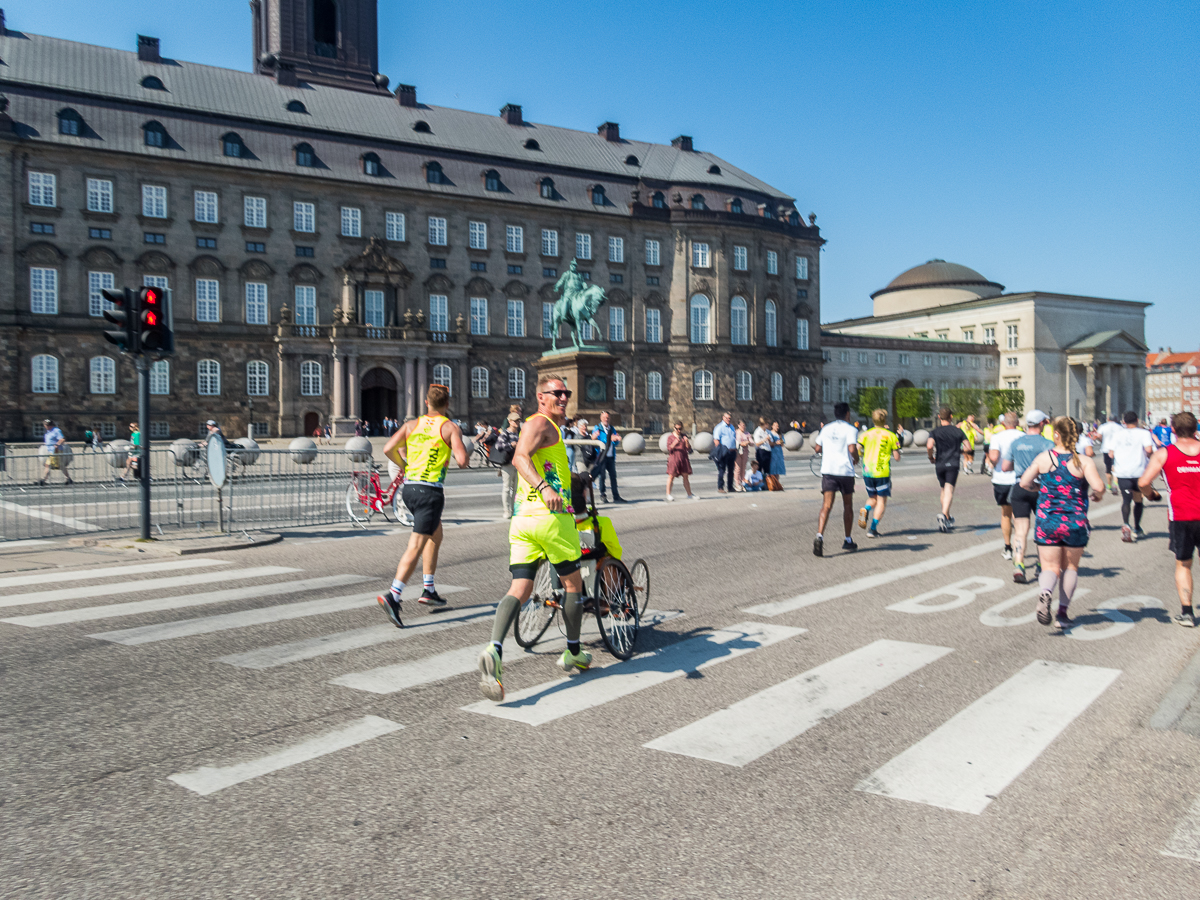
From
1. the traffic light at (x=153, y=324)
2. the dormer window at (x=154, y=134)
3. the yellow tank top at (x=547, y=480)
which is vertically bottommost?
the yellow tank top at (x=547, y=480)

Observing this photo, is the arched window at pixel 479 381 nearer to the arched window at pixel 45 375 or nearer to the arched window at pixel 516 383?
the arched window at pixel 516 383

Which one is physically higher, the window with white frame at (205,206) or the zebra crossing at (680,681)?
the window with white frame at (205,206)

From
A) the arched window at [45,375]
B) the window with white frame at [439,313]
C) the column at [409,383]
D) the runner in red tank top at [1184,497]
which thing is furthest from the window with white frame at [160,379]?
the runner in red tank top at [1184,497]

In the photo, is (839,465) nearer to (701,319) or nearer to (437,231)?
(437,231)

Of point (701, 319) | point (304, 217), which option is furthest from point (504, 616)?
point (701, 319)

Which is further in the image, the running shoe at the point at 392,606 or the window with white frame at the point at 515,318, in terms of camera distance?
the window with white frame at the point at 515,318

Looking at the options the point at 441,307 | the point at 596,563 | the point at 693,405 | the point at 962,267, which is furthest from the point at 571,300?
the point at 962,267

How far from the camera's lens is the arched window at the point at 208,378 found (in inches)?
2088

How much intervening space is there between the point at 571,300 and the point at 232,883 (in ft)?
128

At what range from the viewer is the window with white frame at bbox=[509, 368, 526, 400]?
62250mm

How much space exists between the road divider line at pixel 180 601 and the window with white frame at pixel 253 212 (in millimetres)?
49486

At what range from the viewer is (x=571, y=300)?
41.6m

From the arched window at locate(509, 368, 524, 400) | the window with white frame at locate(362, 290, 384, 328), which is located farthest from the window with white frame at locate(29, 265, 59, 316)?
the arched window at locate(509, 368, 524, 400)

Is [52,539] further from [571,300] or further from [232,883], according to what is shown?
[571,300]
